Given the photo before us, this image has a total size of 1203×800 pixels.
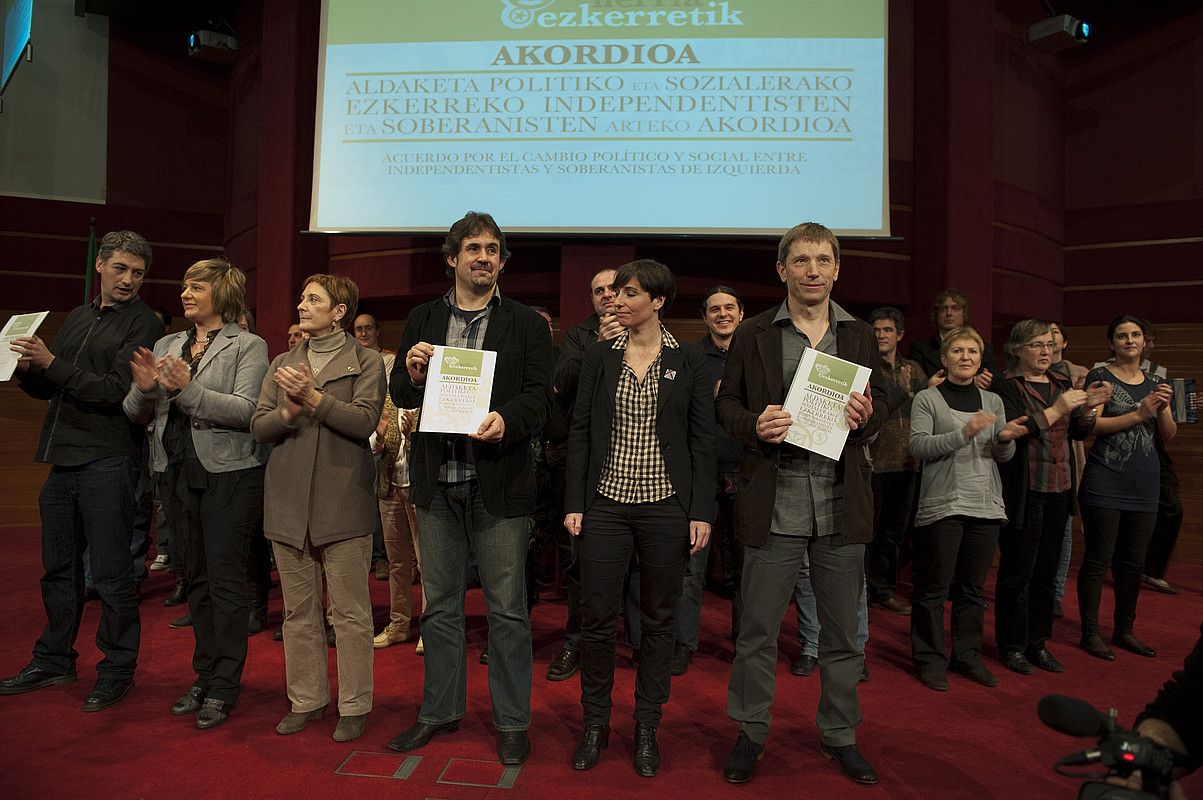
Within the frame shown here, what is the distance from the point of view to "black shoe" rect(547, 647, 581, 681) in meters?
3.45

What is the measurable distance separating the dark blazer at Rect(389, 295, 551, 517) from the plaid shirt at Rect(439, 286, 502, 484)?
2 cm

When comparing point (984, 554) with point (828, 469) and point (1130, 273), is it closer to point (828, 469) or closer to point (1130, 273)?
point (828, 469)

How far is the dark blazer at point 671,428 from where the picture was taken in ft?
8.61

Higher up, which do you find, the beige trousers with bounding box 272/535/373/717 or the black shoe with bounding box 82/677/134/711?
the beige trousers with bounding box 272/535/373/717

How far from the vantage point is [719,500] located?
411 centimetres

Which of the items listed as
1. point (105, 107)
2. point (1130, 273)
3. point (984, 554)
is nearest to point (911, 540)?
point (984, 554)

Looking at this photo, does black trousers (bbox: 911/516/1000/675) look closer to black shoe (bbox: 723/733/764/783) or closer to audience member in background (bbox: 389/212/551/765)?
black shoe (bbox: 723/733/764/783)

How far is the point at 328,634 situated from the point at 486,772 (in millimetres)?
1703

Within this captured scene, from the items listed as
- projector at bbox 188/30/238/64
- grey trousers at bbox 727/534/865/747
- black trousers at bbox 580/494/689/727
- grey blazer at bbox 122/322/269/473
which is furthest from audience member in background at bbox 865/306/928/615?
projector at bbox 188/30/238/64

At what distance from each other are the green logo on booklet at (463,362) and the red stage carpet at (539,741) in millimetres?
1186

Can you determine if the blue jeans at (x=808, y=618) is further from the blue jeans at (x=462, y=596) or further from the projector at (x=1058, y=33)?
the projector at (x=1058, y=33)

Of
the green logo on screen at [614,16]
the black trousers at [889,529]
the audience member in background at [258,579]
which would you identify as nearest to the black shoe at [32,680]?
the audience member in background at [258,579]

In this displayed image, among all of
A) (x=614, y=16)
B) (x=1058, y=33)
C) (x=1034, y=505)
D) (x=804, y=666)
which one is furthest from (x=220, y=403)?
(x=1058, y=33)

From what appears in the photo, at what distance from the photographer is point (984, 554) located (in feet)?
11.4
